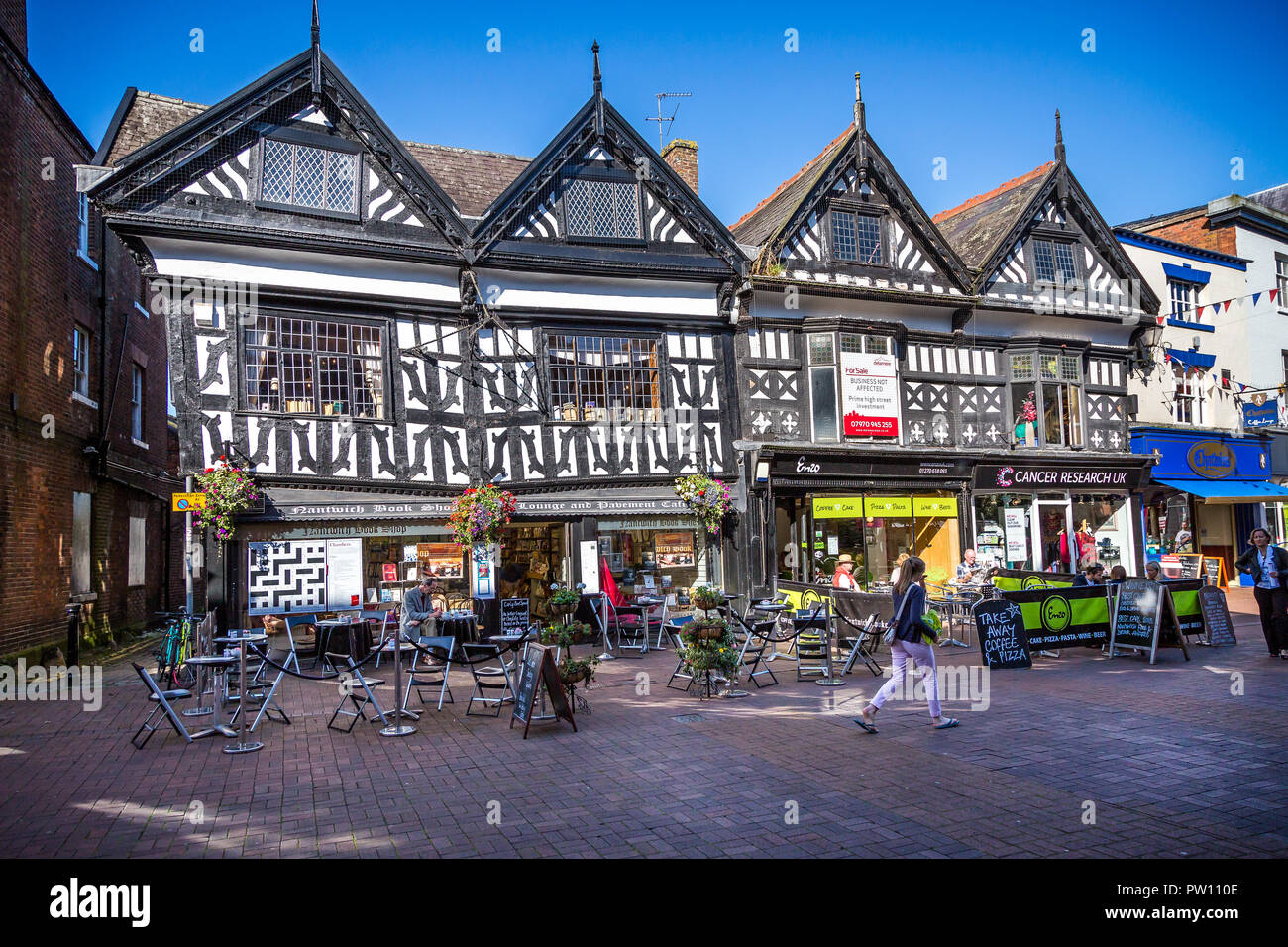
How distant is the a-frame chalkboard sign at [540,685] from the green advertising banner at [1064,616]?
6714 millimetres

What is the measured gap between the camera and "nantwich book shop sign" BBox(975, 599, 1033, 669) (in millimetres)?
11375

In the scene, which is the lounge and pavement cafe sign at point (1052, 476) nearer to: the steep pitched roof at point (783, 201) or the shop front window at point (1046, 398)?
the shop front window at point (1046, 398)

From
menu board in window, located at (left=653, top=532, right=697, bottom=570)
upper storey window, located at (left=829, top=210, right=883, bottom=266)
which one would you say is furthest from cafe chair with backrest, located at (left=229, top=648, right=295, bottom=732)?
upper storey window, located at (left=829, top=210, right=883, bottom=266)

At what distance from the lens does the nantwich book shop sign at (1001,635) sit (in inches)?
448

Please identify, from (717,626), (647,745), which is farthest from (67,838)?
(717,626)

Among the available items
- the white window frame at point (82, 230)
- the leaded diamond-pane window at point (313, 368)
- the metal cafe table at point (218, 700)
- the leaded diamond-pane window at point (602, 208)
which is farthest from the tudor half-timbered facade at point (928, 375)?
the white window frame at point (82, 230)

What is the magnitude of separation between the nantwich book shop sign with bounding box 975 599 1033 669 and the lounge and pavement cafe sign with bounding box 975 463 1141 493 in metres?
7.98

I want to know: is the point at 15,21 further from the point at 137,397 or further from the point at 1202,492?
the point at 1202,492

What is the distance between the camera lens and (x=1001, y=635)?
450 inches

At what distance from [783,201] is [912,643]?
44.1 feet

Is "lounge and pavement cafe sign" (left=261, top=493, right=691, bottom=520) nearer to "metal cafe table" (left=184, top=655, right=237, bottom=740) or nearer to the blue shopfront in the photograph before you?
"metal cafe table" (left=184, top=655, right=237, bottom=740)

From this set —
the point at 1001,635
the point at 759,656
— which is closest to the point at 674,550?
the point at 759,656
